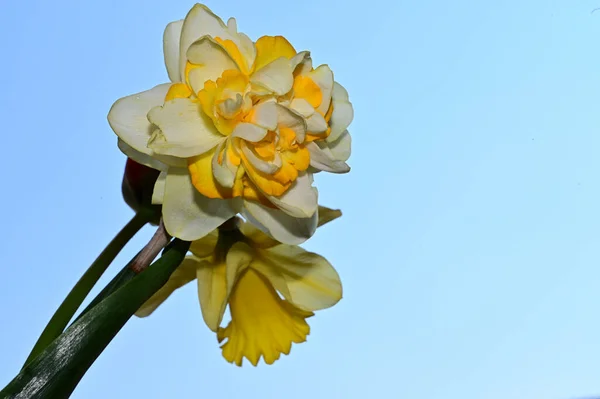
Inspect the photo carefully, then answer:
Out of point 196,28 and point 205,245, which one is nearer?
point 196,28

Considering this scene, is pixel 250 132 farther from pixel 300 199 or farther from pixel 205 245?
pixel 205 245

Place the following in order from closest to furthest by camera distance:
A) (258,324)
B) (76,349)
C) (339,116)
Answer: (76,349), (339,116), (258,324)

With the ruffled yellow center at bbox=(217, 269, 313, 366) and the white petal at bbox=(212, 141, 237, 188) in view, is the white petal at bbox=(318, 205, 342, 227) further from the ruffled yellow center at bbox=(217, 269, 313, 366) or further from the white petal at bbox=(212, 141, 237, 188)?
the white petal at bbox=(212, 141, 237, 188)

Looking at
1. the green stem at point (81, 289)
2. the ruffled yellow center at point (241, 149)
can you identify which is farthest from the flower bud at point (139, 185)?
the ruffled yellow center at point (241, 149)

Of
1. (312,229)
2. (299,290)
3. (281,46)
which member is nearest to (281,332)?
(299,290)

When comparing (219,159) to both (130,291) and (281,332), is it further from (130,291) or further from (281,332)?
(281,332)

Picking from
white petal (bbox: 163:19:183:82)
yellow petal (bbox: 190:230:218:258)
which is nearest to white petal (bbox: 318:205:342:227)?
yellow petal (bbox: 190:230:218:258)

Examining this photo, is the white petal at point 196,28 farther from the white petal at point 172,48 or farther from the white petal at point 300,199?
the white petal at point 300,199

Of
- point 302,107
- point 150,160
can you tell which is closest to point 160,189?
point 150,160

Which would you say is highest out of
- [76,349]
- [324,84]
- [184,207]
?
[324,84]
